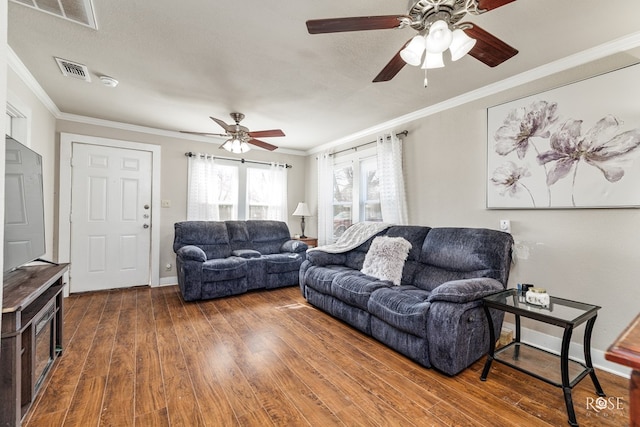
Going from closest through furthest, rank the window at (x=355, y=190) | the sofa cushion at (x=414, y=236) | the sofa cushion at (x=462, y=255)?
the sofa cushion at (x=462, y=255) → the sofa cushion at (x=414, y=236) → the window at (x=355, y=190)

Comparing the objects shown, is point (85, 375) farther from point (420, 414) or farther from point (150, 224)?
point (150, 224)

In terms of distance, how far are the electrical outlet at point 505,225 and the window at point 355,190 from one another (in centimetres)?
165

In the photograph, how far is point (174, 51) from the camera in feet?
7.31

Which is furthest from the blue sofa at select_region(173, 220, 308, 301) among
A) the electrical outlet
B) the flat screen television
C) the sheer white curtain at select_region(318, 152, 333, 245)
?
the electrical outlet

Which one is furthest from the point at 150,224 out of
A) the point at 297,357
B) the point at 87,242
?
the point at 297,357

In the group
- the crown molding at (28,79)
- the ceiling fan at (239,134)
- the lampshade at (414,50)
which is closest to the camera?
the lampshade at (414,50)

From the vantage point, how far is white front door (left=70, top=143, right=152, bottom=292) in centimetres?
388

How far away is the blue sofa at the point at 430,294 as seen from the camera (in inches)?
79.4

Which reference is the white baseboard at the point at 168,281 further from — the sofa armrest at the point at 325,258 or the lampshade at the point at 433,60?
the lampshade at the point at 433,60

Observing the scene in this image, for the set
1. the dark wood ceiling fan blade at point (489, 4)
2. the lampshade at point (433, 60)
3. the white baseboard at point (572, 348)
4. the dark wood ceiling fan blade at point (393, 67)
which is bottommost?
the white baseboard at point (572, 348)

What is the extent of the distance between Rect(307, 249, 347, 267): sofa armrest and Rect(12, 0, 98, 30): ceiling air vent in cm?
287

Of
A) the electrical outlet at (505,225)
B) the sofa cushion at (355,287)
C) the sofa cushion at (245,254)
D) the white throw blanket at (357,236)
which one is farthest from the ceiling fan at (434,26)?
Result: the sofa cushion at (245,254)

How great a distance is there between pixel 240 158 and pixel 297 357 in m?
3.62

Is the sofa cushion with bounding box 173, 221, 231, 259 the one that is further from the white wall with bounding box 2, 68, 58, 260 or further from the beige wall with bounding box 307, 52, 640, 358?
the beige wall with bounding box 307, 52, 640, 358
